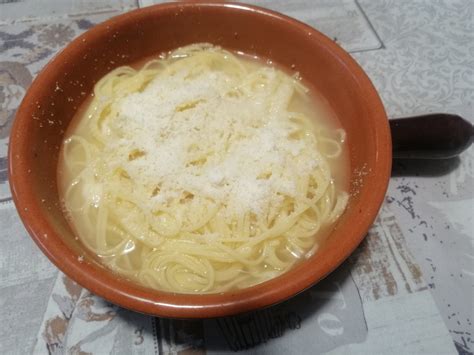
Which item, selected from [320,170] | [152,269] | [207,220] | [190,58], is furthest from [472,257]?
[190,58]

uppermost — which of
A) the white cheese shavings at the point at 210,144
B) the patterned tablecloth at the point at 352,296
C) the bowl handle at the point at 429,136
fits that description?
the white cheese shavings at the point at 210,144

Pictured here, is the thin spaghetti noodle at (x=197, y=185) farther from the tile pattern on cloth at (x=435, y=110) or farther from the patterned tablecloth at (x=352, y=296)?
the tile pattern on cloth at (x=435, y=110)

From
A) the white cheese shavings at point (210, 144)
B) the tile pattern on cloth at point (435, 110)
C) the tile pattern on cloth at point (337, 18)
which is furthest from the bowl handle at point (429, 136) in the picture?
the tile pattern on cloth at point (337, 18)

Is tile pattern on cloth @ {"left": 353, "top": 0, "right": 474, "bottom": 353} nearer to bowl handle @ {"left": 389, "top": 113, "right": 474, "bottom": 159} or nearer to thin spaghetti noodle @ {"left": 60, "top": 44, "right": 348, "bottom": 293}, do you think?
bowl handle @ {"left": 389, "top": 113, "right": 474, "bottom": 159}

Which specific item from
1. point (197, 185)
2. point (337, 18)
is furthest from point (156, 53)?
point (337, 18)

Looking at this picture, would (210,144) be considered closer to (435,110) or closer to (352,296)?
(352,296)

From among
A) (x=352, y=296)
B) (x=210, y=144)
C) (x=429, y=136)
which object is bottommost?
(x=352, y=296)

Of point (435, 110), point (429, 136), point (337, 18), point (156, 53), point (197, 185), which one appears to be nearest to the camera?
point (197, 185)

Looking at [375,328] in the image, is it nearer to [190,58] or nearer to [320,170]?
[320,170]

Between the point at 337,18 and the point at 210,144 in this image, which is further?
the point at 337,18

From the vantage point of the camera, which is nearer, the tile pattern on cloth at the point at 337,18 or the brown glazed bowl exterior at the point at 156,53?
the brown glazed bowl exterior at the point at 156,53
